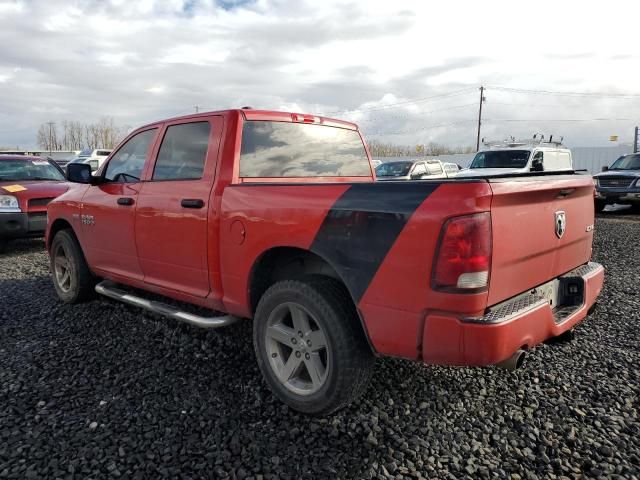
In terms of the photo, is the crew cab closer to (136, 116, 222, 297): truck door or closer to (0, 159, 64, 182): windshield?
(136, 116, 222, 297): truck door

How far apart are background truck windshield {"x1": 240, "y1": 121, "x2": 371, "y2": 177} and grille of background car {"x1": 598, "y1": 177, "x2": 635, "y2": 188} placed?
11.9m

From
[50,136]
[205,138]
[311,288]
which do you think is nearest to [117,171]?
[205,138]

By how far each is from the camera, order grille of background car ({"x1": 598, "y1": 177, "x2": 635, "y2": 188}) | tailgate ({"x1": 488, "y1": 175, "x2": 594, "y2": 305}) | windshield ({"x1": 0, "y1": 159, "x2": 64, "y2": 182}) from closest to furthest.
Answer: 1. tailgate ({"x1": 488, "y1": 175, "x2": 594, "y2": 305})
2. windshield ({"x1": 0, "y1": 159, "x2": 64, "y2": 182})
3. grille of background car ({"x1": 598, "y1": 177, "x2": 635, "y2": 188})

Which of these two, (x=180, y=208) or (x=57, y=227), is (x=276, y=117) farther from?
(x=57, y=227)

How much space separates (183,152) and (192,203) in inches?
22.4

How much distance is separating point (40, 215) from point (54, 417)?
6.12m

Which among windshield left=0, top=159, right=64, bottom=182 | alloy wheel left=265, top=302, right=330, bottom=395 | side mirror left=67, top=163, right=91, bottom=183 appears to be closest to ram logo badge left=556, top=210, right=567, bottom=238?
alloy wheel left=265, top=302, right=330, bottom=395

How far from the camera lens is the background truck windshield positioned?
140 inches

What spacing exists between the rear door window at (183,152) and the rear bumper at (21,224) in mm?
5081

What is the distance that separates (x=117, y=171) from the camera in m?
4.49

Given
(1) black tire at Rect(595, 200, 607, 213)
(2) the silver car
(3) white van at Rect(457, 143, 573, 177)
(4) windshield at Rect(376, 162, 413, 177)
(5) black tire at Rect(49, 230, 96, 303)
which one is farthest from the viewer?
(4) windshield at Rect(376, 162, 413, 177)

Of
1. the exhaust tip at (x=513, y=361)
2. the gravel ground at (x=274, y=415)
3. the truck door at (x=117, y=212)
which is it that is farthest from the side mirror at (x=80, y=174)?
the exhaust tip at (x=513, y=361)

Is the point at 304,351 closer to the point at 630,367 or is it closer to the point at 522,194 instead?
the point at 522,194

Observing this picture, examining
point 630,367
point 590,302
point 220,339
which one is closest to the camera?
point 590,302
